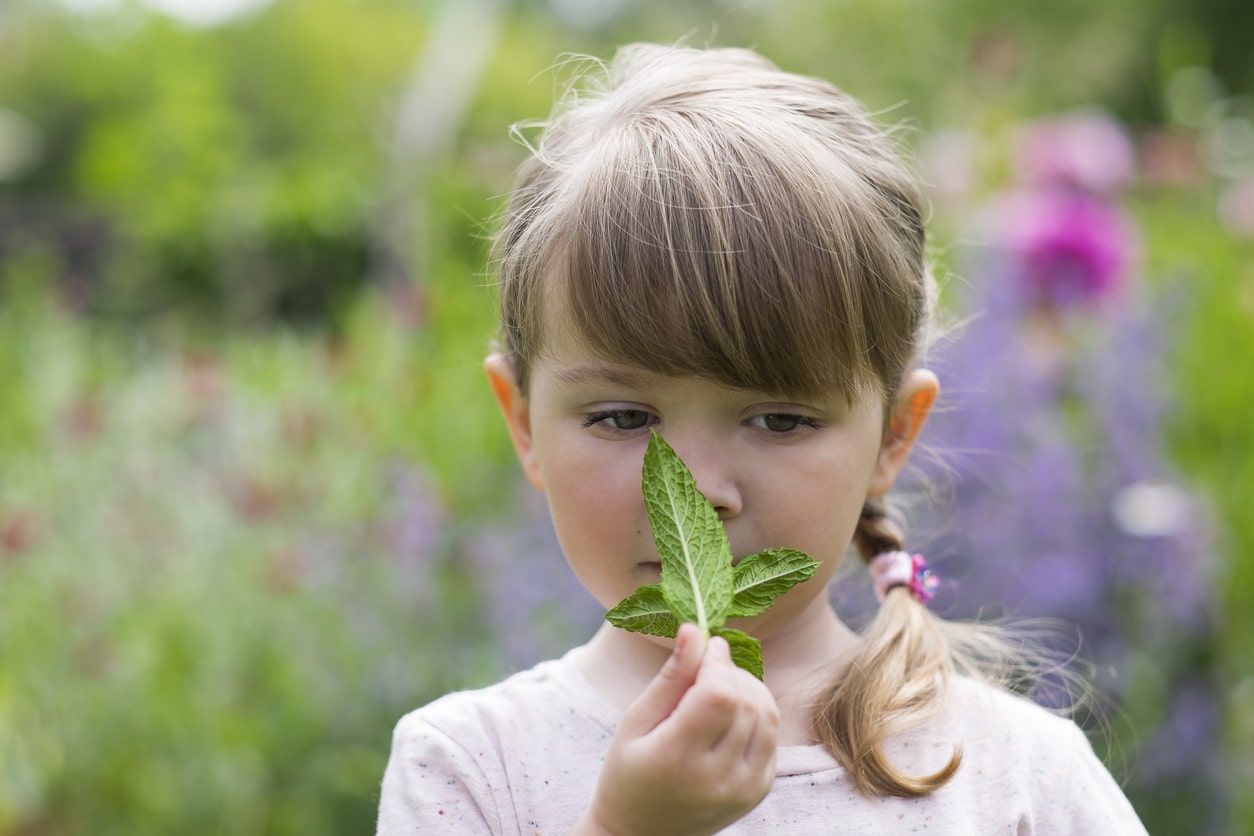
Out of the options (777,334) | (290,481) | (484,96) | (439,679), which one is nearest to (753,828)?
(777,334)

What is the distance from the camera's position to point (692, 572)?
108 centimetres

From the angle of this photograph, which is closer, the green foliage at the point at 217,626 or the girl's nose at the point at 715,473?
the girl's nose at the point at 715,473

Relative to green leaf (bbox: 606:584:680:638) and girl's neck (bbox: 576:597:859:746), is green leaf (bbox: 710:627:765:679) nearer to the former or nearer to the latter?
green leaf (bbox: 606:584:680:638)

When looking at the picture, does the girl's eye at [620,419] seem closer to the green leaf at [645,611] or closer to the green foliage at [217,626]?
the green leaf at [645,611]

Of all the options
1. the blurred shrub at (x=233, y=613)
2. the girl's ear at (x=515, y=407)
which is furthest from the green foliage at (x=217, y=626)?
the girl's ear at (x=515, y=407)

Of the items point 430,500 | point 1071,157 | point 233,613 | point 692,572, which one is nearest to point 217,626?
point 233,613

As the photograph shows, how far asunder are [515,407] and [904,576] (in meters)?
0.46

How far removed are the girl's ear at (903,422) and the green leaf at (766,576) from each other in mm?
286

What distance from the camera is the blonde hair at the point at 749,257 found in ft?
3.82

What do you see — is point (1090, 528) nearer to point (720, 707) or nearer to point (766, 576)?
point (766, 576)

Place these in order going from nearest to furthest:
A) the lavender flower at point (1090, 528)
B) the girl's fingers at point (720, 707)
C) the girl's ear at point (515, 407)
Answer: the girl's fingers at point (720, 707), the girl's ear at point (515, 407), the lavender flower at point (1090, 528)

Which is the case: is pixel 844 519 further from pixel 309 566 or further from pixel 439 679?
pixel 309 566

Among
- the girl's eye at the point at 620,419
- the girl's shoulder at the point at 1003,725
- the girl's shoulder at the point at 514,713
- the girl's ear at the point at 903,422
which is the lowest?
the girl's shoulder at the point at 1003,725

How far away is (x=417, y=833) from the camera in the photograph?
4.14 feet
